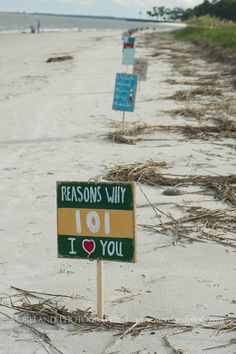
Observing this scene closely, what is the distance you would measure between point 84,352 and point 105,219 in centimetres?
73

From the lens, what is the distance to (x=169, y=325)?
321cm

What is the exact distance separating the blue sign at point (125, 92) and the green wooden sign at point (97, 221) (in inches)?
225

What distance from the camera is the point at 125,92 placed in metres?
8.83

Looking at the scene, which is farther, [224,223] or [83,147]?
[83,147]

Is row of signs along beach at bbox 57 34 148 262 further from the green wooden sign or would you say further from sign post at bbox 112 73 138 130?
sign post at bbox 112 73 138 130

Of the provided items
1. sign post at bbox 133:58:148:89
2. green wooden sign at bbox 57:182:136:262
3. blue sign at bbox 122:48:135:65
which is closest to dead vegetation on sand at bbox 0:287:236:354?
green wooden sign at bbox 57:182:136:262

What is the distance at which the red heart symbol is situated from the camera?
10.4ft

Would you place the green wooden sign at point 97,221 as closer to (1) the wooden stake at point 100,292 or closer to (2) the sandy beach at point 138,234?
(1) the wooden stake at point 100,292

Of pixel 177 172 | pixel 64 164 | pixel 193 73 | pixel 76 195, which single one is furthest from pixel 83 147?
pixel 193 73

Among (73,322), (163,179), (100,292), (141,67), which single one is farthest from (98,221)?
(141,67)

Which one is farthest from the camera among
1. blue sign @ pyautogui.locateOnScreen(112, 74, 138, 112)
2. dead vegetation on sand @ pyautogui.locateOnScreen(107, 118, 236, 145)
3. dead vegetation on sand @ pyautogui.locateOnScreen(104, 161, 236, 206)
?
blue sign @ pyautogui.locateOnScreen(112, 74, 138, 112)

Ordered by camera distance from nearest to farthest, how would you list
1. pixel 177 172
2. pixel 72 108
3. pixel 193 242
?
pixel 193 242, pixel 177 172, pixel 72 108

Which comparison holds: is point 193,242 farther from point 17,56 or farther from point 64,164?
point 17,56

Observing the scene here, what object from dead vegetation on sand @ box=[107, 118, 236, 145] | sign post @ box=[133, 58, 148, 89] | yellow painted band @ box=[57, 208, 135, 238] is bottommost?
dead vegetation on sand @ box=[107, 118, 236, 145]
